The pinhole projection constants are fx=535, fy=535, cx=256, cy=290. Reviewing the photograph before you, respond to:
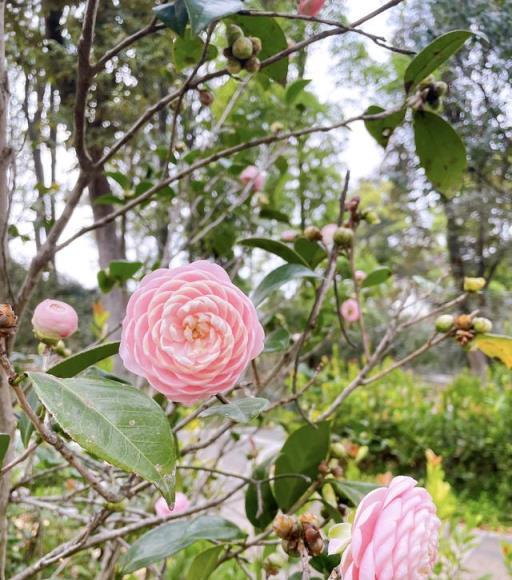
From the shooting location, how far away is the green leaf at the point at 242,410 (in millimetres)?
371

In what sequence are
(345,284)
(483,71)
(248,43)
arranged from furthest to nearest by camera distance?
(345,284)
(483,71)
(248,43)

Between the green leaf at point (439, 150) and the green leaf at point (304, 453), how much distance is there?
308 mm

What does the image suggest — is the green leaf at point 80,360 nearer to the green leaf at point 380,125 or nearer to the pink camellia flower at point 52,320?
the pink camellia flower at point 52,320

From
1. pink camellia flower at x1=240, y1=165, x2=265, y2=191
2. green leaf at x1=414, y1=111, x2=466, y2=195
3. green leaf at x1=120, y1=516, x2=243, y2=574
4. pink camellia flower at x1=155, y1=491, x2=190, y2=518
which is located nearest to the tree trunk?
green leaf at x1=120, y1=516, x2=243, y2=574

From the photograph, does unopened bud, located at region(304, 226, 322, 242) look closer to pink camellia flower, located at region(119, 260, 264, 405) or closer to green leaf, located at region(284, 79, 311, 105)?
pink camellia flower, located at region(119, 260, 264, 405)

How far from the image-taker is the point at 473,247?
238 cm

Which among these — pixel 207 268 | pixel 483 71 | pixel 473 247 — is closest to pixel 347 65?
pixel 483 71

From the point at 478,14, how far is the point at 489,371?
11.1ft

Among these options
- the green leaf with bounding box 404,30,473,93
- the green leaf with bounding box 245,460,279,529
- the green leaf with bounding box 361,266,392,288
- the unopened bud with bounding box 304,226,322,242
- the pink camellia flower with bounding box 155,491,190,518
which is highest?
the green leaf with bounding box 404,30,473,93

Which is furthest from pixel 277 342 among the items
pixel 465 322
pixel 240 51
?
pixel 240 51

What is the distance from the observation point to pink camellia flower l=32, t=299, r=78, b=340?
1.46 ft

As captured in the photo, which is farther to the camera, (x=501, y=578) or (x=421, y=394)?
(x=421, y=394)

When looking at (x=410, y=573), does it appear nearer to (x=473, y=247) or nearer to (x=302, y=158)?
(x=473, y=247)

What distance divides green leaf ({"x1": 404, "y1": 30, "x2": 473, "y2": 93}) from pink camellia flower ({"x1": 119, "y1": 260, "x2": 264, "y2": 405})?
1.06 feet
